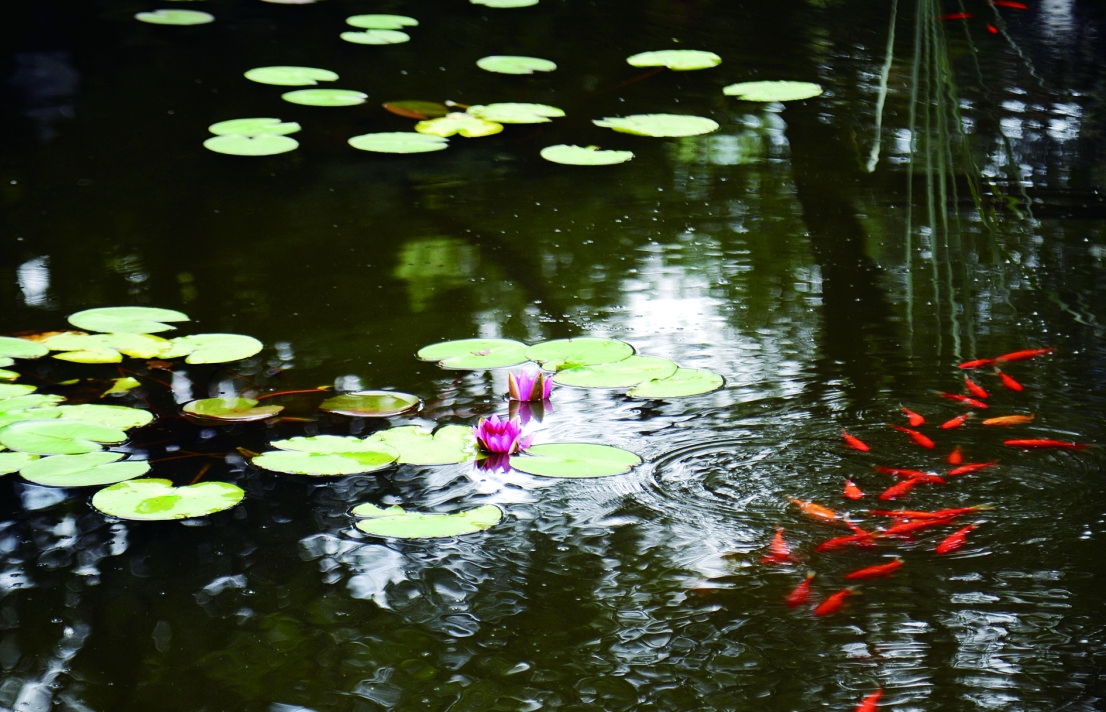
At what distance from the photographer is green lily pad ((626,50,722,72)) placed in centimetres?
363

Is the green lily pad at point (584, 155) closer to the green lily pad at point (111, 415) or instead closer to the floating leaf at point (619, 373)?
the floating leaf at point (619, 373)

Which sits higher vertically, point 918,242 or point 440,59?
point 440,59

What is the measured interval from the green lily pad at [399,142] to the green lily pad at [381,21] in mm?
1105

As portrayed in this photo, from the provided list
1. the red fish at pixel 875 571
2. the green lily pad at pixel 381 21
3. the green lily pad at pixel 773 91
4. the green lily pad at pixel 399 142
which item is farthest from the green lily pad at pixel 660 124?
the red fish at pixel 875 571

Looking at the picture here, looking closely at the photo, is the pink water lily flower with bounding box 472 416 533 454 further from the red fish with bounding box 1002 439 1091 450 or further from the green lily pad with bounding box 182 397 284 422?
the red fish with bounding box 1002 439 1091 450

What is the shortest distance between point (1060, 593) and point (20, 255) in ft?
6.74

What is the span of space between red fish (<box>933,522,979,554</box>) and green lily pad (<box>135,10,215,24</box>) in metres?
3.42

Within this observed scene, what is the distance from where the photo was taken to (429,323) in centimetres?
208

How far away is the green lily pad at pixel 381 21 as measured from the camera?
3982 millimetres

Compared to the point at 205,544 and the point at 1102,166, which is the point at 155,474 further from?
the point at 1102,166

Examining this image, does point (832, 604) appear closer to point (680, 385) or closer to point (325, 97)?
point (680, 385)

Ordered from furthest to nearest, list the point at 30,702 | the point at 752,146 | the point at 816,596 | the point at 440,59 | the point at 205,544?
the point at 440,59 → the point at 752,146 → the point at 205,544 → the point at 816,596 → the point at 30,702

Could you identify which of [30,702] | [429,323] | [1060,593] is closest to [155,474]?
[30,702]

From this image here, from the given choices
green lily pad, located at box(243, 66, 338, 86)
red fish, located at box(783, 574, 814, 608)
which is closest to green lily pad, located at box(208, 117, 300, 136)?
green lily pad, located at box(243, 66, 338, 86)
